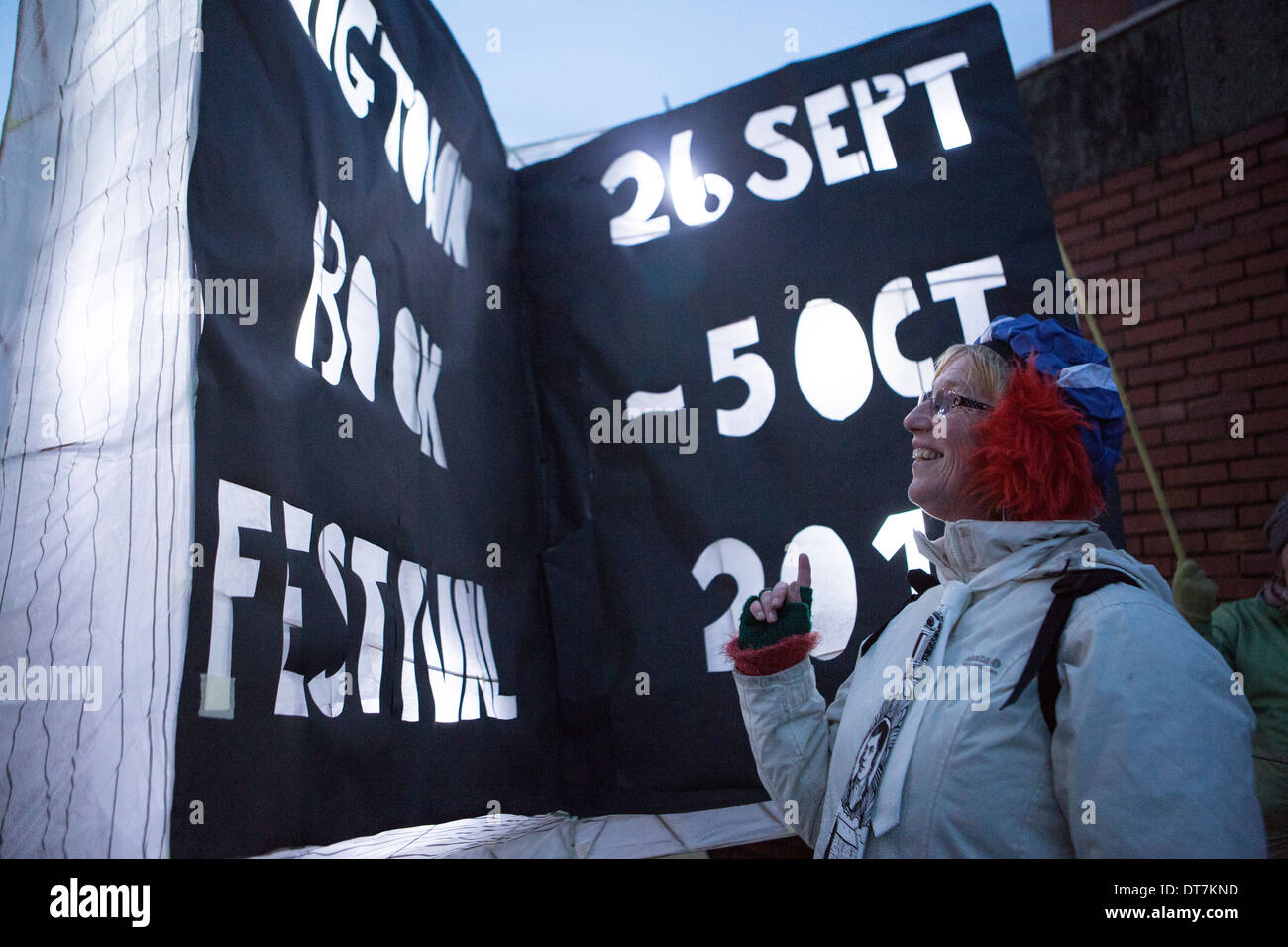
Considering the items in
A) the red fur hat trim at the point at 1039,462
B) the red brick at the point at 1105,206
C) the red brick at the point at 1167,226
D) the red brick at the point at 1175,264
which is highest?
the red brick at the point at 1105,206

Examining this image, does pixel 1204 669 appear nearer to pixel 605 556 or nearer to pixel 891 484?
pixel 891 484

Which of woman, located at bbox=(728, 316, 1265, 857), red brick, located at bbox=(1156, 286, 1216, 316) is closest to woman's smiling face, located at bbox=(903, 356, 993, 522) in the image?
woman, located at bbox=(728, 316, 1265, 857)

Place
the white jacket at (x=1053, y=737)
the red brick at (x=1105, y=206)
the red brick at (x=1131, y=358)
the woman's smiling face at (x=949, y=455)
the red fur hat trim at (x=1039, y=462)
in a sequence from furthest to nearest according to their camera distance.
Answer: the red brick at (x=1105, y=206)
the red brick at (x=1131, y=358)
the woman's smiling face at (x=949, y=455)
the red fur hat trim at (x=1039, y=462)
the white jacket at (x=1053, y=737)

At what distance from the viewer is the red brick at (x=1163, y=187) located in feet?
11.3

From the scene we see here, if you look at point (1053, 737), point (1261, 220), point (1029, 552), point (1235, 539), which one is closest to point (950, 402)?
point (1029, 552)

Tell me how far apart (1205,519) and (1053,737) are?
2.66 meters

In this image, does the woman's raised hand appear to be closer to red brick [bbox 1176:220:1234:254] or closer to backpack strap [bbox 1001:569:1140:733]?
backpack strap [bbox 1001:569:1140:733]

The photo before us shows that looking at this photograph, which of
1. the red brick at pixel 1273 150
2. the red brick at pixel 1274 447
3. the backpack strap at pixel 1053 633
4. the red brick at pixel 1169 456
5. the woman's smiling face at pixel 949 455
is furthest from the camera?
the red brick at pixel 1169 456

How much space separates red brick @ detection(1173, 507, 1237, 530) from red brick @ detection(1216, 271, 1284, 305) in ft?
2.21

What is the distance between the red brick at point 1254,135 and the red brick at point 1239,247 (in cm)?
32

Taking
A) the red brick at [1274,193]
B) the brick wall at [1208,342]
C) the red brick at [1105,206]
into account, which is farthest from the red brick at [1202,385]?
the red brick at [1105,206]

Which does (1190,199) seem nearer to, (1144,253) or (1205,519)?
(1144,253)

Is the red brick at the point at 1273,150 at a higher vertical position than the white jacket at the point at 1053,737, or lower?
higher

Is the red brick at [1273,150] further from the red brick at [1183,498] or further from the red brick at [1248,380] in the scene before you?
the red brick at [1183,498]
